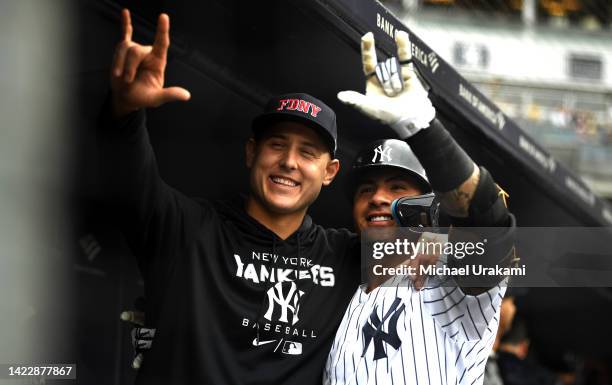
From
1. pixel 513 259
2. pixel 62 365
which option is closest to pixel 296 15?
pixel 513 259

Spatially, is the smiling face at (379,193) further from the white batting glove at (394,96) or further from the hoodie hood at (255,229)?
the white batting glove at (394,96)

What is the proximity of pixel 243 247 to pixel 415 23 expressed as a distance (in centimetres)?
1812

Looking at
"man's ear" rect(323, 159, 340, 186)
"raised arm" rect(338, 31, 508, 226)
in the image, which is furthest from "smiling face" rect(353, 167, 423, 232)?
"raised arm" rect(338, 31, 508, 226)

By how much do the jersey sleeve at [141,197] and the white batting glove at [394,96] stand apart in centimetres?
52

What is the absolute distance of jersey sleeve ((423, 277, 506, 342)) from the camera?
234cm

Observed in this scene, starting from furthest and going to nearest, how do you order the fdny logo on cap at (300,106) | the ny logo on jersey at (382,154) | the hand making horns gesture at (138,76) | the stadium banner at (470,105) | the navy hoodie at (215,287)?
the ny logo on jersey at (382,154) < the stadium banner at (470,105) < the fdny logo on cap at (300,106) < the navy hoodie at (215,287) < the hand making horns gesture at (138,76)

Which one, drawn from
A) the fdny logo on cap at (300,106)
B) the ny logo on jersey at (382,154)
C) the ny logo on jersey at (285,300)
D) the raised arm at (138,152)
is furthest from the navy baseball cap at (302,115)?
the ny logo on jersey at (285,300)

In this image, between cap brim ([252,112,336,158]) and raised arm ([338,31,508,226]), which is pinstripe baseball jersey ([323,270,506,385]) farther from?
cap brim ([252,112,336,158])

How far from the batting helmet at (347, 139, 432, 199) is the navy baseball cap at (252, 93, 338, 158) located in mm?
217

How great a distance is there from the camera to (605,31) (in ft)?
75.5

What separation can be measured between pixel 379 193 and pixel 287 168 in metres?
0.36

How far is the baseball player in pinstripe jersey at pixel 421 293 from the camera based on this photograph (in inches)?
84.7

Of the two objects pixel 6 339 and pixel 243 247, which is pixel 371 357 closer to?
pixel 243 247

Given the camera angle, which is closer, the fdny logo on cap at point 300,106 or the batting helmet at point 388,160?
the fdny logo on cap at point 300,106
